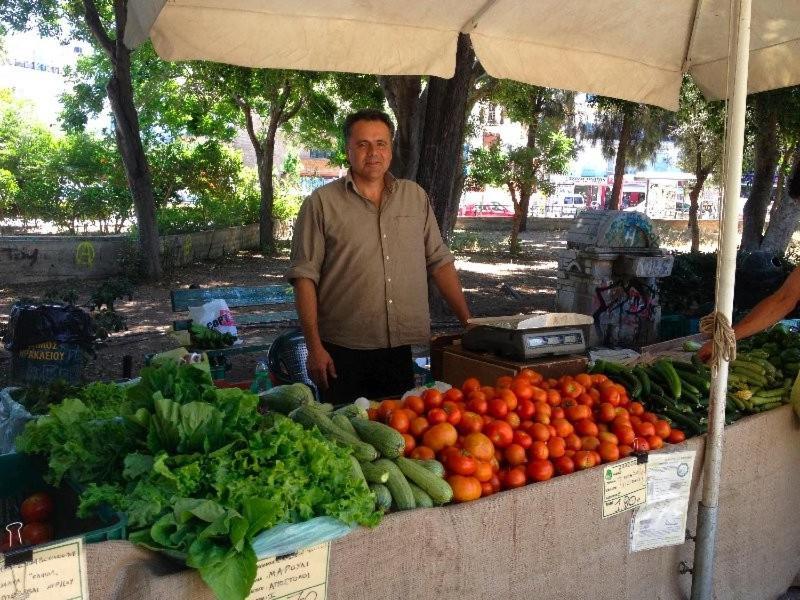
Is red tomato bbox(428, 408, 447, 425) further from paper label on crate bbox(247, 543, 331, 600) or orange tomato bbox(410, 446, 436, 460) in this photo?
paper label on crate bbox(247, 543, 331, 600)

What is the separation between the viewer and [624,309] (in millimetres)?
9258

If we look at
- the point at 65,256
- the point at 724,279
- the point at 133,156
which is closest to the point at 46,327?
the point at 724,279

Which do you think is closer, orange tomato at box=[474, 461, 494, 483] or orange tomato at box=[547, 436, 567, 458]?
orange tomato at box=[474, 461, 494, 483]

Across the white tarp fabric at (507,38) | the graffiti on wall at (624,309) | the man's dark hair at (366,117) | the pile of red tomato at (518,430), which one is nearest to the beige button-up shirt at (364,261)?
the man's dark hair at (366,117)

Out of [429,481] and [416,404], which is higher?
[416,404]

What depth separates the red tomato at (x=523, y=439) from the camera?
8.36 feet

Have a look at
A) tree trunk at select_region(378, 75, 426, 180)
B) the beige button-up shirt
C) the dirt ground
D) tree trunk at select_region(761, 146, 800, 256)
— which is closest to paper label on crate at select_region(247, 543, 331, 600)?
the beige button-up shirt

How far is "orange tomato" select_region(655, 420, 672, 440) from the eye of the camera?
281 centimetres

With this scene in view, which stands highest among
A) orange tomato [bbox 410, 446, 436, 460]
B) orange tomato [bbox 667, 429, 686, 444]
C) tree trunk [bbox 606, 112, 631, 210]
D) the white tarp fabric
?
tree trunk [bbox 606, 112, 631, 210]

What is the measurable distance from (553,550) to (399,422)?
700 mm

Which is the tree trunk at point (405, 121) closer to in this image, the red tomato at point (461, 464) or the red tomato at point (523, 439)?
the red tomato at point (523, 439)

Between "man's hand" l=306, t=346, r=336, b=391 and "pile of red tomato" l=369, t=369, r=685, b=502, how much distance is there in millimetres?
879

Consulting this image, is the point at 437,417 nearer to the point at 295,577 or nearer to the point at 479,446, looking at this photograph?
the point at 479,446

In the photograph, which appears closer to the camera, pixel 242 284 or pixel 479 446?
pixel 479 446
